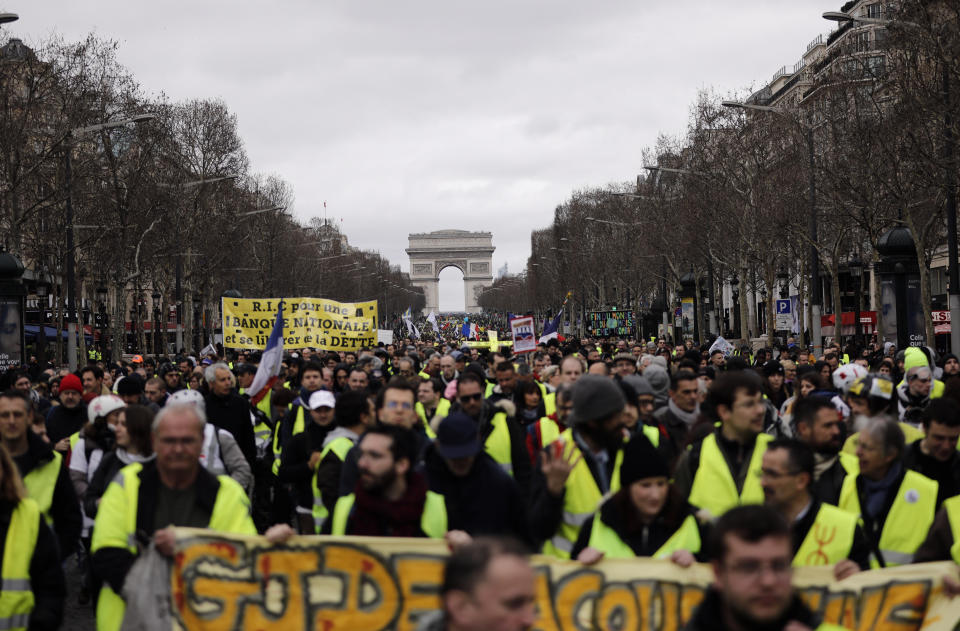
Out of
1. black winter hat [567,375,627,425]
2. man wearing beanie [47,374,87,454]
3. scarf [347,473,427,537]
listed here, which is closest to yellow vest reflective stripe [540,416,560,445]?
black winter hat [567,375,627,425]

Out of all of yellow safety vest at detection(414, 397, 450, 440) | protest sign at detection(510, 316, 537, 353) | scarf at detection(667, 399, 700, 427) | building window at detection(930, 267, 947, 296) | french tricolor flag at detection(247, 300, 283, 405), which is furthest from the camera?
building window at detection(930, 267, 947, 296)

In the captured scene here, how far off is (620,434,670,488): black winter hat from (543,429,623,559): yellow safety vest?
1.35 feet

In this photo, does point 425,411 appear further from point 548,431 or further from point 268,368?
point 548,431

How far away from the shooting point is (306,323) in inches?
861

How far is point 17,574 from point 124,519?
1.42 feet

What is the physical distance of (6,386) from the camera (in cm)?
1490

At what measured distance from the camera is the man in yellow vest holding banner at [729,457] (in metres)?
5.70

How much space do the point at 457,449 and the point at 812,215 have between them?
2735cm

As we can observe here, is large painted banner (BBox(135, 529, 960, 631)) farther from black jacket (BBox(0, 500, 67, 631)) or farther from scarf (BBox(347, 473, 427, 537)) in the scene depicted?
black jacket (BBox(0, 500, 67, 631))

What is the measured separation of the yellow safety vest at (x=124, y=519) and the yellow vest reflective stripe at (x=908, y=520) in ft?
8.13

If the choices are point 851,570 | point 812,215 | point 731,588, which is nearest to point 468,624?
point 731,588

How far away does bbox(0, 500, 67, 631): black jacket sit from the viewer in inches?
194

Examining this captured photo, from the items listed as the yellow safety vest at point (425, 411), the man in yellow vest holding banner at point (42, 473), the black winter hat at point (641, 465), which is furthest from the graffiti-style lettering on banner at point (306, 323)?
the black winter hat at point (641, 465)

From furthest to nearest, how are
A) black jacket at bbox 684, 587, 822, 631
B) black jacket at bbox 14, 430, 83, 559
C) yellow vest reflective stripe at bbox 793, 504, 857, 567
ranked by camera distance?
black jacket at bbox 14, 430, 83, 559 < yellow vest reflective stripe at bbox 793, 504, 857, 567 < black jacket at bbox 684, 587, 822, 631
